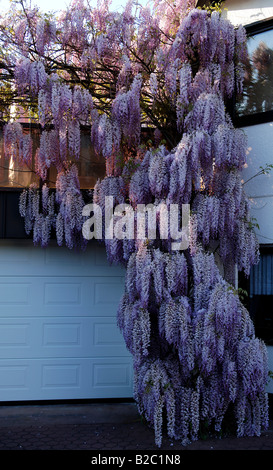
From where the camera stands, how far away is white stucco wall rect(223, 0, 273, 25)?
612 centimetres

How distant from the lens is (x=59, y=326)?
6156mm

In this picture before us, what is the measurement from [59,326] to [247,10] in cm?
485

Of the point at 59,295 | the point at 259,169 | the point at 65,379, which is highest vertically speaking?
the point at 259,169

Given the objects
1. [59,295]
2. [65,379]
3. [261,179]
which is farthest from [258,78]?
[65,379]

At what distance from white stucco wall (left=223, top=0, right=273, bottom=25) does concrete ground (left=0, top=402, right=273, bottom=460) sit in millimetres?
5093

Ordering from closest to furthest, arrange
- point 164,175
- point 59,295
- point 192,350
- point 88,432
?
1. point 192,350
2. point 88,432
3. point 164,175
4. point 59,295

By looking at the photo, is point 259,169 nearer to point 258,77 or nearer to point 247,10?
point 258,77

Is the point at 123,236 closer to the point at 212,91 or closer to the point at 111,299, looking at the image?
the point at 111,299

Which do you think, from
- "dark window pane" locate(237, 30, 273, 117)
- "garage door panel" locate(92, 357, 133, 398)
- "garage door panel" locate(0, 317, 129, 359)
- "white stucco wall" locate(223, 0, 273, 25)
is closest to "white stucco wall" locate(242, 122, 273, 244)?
"dark window pane" locate(237, 30, 273, 117)

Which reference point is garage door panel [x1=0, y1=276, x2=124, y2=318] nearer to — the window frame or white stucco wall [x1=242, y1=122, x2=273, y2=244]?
white stucco wall [x1=242, y1=122, x2=273, y2=244]

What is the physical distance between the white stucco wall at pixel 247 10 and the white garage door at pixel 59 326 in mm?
3578

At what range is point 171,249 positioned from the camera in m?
5.14

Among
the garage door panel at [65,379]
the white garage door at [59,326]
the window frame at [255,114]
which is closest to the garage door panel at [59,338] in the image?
the white garage door at [59,326]

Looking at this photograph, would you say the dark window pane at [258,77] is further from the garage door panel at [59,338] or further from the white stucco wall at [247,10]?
the garage door panel at [59,338]
